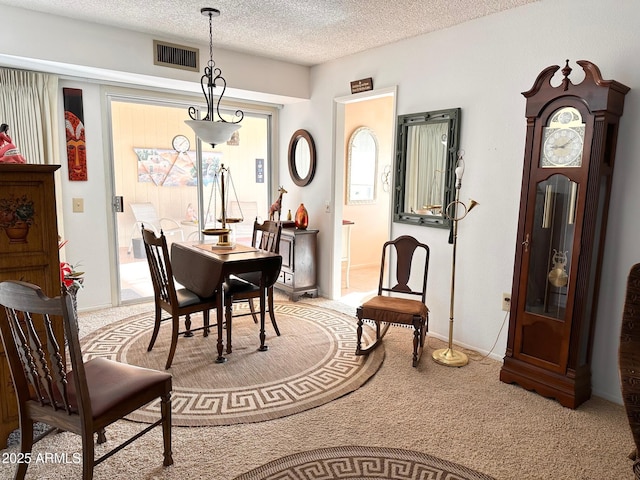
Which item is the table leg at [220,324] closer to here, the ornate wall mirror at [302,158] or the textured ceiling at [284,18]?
the textured ceiling at [284,18]

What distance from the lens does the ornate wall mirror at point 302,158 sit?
15.5ft

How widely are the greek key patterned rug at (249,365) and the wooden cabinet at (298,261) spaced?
56cm

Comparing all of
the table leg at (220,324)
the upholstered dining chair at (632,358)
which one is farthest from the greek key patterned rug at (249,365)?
the upholstered dining chair at (632,358)

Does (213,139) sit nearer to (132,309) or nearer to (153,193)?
(153,193)

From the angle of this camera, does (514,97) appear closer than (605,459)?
No

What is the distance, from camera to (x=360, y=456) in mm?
2041

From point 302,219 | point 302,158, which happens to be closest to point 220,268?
point 302,219

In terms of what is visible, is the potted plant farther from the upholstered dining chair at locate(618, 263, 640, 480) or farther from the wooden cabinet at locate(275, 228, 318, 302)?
the wooden cabinet at locate(275, 228, 318, 302)

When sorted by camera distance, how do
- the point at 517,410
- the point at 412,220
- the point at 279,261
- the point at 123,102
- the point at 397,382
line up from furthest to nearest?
the point at 123,102
the point at 412,220
the point at 279,261
the point at 397,382
the point at 517,410

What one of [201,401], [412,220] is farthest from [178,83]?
[201,401]

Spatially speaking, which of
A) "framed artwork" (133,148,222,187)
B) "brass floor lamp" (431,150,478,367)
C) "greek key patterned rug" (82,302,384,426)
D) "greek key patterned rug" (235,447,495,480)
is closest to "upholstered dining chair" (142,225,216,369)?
"greek key patterned rug" (82,302,384,426)

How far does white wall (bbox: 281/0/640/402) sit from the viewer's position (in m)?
2.48

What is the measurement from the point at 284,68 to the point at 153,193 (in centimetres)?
188

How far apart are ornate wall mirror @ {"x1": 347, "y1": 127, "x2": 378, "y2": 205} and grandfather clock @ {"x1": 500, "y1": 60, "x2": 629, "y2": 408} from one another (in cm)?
325
